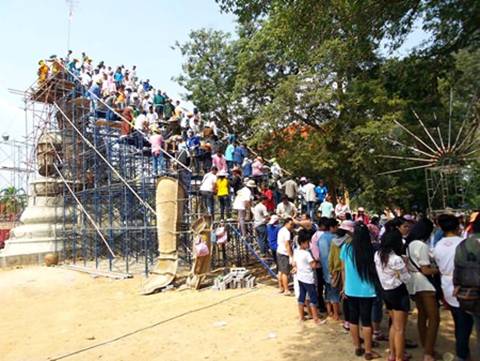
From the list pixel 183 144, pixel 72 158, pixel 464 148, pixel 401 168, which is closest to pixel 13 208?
pixel 72 158

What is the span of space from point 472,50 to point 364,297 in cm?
526

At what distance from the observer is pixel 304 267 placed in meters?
6.44

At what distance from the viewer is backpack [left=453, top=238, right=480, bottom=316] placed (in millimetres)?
3734

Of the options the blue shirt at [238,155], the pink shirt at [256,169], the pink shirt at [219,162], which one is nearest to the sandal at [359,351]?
the pink shirt at [219,162]

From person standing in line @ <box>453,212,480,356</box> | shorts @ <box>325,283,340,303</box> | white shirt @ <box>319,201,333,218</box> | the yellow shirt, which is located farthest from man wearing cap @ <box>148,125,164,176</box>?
person standing in line @ <box>453,212,480,356</box>

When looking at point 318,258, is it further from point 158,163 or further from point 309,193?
point 158,163

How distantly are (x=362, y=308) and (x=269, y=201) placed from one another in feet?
21.3

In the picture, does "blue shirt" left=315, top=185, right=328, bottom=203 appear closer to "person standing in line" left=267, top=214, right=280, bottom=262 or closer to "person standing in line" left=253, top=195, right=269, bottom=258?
"person standing in line" left=253, top=195, right=269, bottom=258

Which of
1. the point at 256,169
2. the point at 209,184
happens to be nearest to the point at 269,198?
the point at 256,169

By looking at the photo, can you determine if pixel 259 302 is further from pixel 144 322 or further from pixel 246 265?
pixel 246 265

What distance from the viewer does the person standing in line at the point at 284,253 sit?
796cm

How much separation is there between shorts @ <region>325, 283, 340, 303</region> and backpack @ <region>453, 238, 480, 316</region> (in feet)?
8.74

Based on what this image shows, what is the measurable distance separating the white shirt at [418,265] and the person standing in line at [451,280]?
197mm

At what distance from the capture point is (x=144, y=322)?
25.9ft
